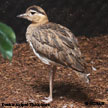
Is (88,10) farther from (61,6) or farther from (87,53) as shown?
(87,53)

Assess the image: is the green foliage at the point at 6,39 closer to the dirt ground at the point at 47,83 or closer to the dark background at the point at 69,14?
the dirt ground at the point at 47,83

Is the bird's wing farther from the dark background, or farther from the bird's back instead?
the dark background

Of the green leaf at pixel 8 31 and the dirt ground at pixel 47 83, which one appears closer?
the green leaf at pixel 8 31

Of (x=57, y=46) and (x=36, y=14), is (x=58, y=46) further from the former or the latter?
(x=36, y=14)

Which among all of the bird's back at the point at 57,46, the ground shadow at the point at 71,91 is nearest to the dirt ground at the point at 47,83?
the ground shadow at the point at 71,91

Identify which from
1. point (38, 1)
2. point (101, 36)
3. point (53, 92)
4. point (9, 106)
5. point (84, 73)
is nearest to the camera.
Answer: point (84, 73)

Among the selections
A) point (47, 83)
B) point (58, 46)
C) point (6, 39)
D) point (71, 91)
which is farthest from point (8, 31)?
point (47, 83)

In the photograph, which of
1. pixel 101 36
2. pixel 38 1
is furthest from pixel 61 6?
pixel 101 36
